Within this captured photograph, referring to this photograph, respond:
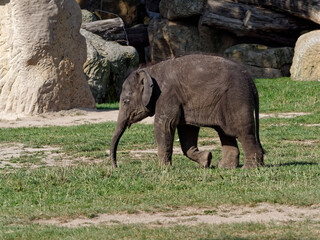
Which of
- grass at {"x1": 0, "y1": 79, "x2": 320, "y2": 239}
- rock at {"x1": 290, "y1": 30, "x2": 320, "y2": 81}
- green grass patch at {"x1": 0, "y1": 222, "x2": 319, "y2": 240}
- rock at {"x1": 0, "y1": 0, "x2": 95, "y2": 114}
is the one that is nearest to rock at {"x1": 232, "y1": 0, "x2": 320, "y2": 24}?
rock at {"x1": 290, "y1": 30, "x2": 320, "y2": 81}

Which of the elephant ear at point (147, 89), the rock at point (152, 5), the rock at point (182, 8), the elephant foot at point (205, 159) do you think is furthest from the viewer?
the rock at point (152, 5)

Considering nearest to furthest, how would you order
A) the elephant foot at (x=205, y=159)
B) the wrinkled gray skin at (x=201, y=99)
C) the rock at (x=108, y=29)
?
the wrinkled gray skin at (x=201, y=99), the elephant foot at (x=205, y=159), the rock at (x=108, y=29)

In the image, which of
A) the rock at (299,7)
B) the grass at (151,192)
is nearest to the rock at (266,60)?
the rock at (299,7)

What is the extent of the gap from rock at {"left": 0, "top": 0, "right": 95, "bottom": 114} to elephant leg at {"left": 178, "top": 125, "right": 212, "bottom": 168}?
806 centimetres

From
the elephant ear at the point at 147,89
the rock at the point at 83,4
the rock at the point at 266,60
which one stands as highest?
the elephant ear at the point at 147,89

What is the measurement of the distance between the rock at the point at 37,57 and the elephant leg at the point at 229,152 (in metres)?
8.46

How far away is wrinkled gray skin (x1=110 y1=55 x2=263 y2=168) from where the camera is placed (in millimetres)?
9711

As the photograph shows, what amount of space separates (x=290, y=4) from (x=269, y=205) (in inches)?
741

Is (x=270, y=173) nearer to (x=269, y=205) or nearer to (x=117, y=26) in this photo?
(x=269, y=205)

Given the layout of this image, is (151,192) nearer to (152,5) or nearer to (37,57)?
(37,57)

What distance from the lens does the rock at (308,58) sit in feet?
75.4

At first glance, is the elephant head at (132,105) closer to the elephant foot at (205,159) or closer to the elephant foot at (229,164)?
the elephant foot at (205,159)

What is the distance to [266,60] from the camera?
84.3 feet

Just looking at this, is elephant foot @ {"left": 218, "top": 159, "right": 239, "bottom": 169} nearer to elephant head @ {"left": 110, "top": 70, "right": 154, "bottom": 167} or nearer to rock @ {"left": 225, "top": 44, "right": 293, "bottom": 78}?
elephant head @ {"left": 110, "top": 70, "right": 154, "bottom": 167}
